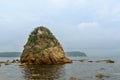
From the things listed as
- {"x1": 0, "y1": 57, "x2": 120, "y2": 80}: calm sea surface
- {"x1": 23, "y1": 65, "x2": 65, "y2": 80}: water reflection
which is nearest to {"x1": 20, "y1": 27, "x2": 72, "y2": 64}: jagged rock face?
{"x1": 0, "y1": 57, "x2": 120, "y2": 80}: calm sea surface

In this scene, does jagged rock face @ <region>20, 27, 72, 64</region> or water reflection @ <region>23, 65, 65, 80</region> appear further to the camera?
jagged rock face @ <region>20, 27, 72, 64</region>

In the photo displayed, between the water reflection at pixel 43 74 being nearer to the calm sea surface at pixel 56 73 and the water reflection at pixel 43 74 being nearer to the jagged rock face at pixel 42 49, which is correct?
the calm sea surface at pixel 56 73

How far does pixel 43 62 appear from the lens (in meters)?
102

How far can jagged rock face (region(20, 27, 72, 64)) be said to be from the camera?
101 metres

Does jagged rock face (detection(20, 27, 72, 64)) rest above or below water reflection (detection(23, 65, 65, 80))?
above

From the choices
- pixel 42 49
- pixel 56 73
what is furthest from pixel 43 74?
pixel 42 49

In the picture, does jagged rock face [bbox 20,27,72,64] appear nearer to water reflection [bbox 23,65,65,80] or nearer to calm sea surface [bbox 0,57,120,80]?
calm sea surface [bbox 0,57,120,80]

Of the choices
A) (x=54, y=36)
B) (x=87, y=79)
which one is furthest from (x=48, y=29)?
(x=87, y=79)

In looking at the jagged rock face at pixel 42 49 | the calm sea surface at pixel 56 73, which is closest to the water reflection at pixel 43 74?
the calm sea surface at pixel 56 73

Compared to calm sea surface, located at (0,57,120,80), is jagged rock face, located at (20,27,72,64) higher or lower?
higher

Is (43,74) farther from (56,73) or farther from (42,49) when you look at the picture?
(42,49)

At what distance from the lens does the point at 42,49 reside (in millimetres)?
102625

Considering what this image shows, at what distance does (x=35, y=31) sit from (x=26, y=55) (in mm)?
12357

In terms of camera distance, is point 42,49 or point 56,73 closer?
point 56,73
